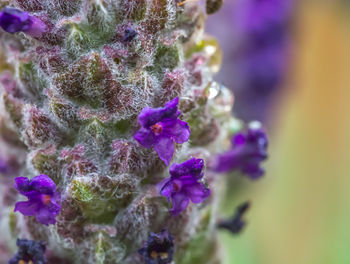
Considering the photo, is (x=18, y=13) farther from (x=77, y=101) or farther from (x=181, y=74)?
(x=181, y=74)

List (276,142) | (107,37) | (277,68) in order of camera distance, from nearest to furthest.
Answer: (107,37)
(277,68)
(276,142)

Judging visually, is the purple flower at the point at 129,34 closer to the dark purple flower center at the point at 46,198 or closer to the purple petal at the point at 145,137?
the purple petal at the point at 145,137

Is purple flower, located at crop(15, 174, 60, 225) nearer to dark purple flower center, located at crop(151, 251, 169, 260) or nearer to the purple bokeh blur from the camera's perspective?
dark purple flower center, located at crop(151, 251, 169, 260)

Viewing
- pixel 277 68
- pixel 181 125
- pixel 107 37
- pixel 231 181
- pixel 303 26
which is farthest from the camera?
pixel 303 26

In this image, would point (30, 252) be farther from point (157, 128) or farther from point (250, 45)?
point (250, 45)

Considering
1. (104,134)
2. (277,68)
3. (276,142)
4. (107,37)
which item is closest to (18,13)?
(107,37)
